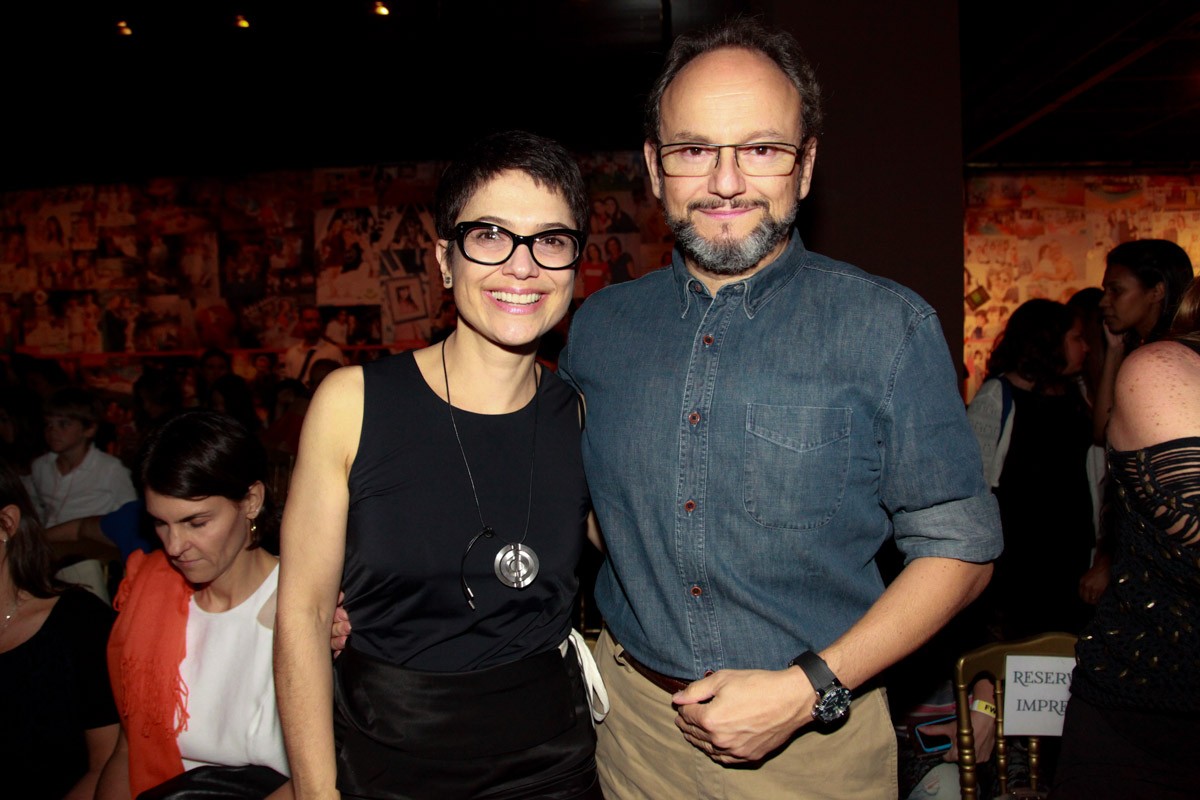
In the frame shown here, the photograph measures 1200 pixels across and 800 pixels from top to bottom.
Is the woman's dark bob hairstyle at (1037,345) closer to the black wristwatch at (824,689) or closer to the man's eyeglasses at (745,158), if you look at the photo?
the man's eyeglasses at (745,158)

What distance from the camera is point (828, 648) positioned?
1353mm

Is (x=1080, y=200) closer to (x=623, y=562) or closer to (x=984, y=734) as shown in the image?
(x=984, y=734)

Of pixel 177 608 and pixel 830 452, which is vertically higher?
pixel 830 452

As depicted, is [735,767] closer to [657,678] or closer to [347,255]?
[657,678]

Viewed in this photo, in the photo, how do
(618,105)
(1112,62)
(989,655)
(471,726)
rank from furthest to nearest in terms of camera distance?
1. (618,105)
2. (1112,62)
3. (989,655)
4. (471,726)

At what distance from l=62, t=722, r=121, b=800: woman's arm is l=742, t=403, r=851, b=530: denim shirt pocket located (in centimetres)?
197

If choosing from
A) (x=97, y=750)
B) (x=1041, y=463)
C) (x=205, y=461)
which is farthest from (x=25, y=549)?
(x=1041, y=463)

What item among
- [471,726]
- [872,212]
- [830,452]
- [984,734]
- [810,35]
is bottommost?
[984,734]

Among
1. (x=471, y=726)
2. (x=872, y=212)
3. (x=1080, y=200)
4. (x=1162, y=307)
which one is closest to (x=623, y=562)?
(x=471, y=726)

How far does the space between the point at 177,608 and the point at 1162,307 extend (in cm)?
386

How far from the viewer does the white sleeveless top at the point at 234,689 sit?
6.44ft

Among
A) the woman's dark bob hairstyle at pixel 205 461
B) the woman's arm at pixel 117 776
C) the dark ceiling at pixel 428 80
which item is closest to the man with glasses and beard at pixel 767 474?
the woman's dark bob hairstyle at pixel 205 461

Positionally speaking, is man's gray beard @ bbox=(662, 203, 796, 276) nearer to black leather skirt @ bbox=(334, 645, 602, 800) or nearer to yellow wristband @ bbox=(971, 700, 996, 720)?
black leather skirt @ bbox=(334, 645, 602, 800)

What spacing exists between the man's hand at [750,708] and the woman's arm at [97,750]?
1.80 m
